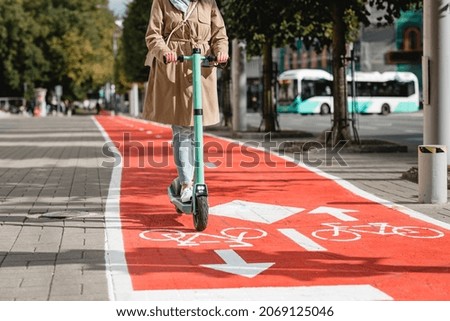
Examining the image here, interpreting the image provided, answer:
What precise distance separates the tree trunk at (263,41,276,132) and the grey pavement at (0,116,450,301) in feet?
31.5

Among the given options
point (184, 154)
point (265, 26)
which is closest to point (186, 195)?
point (184, 154)

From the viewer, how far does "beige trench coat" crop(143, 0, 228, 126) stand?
743 cm

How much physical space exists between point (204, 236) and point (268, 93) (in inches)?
777

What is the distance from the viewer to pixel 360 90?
62281 mm

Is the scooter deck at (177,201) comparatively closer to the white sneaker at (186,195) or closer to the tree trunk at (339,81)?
the white sneaker at (186,195)

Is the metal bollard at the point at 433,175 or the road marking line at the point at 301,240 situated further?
the metal bollard at the point at 433,175

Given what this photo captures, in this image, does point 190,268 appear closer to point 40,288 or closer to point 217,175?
point 40,288

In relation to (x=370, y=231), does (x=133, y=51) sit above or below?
above

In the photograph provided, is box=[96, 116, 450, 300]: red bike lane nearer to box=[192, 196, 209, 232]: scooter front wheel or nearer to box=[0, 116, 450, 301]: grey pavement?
box=[192, 196, 209, 232]: scooter front wheel

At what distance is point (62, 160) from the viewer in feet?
54.2

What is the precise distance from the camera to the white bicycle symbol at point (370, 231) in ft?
22.7

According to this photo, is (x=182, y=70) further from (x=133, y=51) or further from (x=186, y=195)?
(x=133, y=51)

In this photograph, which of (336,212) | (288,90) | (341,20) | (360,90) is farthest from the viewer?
(288,90)

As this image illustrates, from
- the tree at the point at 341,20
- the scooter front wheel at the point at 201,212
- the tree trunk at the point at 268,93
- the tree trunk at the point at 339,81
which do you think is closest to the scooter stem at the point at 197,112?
the scooter front wheel at the point at 201,212
